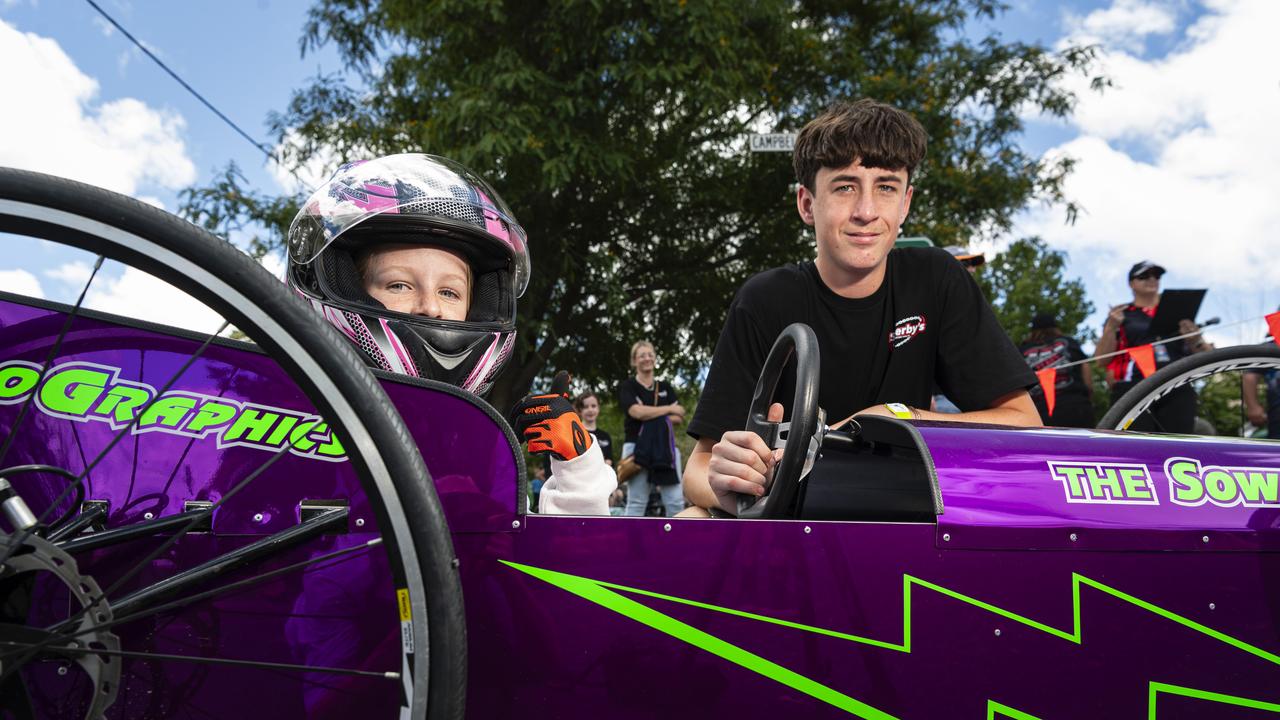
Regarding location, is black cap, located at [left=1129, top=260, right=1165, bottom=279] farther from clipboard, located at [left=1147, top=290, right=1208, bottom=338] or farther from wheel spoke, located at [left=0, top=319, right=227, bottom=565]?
wheel spoke, located at [left=0, top=319, right=227, bottom=565]

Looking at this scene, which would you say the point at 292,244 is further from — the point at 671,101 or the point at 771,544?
the point at 671,101

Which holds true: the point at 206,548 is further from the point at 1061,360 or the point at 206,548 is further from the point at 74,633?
the point at 1061,360

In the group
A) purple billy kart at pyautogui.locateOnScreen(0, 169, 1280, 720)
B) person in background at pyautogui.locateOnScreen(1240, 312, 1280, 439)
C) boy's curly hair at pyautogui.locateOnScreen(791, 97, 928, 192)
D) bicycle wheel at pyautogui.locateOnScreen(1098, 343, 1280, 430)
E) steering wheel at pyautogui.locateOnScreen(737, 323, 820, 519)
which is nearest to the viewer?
purple billy kart at pyautogui.locateOnScreen(0, 169, 1280, 720)

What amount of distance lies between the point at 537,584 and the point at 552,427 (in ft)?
2.12

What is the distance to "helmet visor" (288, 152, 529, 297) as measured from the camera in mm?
2092

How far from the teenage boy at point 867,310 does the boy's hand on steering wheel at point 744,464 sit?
43 cm

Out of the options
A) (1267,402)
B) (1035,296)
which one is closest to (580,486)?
(1267,402)

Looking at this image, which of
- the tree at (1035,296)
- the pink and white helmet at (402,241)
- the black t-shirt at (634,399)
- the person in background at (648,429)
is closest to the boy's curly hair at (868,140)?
the pink and white helmet at (402,241)

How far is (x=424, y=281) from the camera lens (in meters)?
2.18

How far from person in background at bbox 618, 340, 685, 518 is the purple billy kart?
5623 mm

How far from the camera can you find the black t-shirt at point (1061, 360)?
5832mm

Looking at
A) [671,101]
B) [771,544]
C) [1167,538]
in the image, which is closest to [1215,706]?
[1167,538]

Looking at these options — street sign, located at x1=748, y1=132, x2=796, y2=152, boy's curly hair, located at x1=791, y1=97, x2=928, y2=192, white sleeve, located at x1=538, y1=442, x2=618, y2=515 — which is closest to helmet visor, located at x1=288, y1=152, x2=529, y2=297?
white sleeve, located at x1=538, y1=442, x2=618, y2=515

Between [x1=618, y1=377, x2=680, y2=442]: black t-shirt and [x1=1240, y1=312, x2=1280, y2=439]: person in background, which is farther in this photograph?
[x1=618, y1=377, x2=680, y2=442]: black t-shirt
